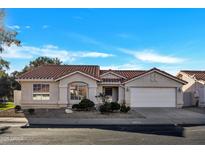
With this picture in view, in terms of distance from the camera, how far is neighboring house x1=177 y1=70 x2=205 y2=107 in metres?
30.9

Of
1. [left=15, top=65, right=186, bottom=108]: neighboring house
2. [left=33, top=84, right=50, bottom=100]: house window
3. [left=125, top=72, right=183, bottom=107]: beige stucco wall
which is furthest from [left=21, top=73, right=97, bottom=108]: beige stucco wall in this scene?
[left=125, top=72, right=183, bottom=107]: beige stucco wall

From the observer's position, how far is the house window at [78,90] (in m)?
26.9

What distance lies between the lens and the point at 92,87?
1055 inches

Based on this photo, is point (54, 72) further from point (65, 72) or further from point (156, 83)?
point (156, 83)

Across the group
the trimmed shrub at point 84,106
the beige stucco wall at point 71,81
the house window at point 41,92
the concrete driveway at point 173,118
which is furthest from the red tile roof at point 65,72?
the concrete driveway at point 173,118

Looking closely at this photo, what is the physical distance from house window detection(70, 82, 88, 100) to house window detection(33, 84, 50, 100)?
2.25m

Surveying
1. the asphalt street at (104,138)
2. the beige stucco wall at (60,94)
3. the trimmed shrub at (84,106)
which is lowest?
the asphalt street at (104,138)

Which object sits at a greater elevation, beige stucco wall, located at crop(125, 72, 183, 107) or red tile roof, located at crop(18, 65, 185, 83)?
red tile roof, located at crop(18, 65, 185, 83)

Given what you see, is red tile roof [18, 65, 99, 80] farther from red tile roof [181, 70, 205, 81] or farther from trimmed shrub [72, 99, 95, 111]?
red tile roof [181, 70, 205, 81]

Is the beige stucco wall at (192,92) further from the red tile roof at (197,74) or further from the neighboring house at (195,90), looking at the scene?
the red tile roof at (197,74)

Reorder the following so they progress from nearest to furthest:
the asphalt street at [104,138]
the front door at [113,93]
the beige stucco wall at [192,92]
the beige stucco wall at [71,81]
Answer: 1. the asphalt street at [104,138]
2. the beige stucco wall at [71,81]
3. the front door at [113,93]
4. the beige stucco wall at [192,92]

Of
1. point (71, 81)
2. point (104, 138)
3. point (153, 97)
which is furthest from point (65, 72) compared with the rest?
point (104, 138)

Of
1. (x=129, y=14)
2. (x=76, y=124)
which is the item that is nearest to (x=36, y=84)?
(x=76, y=124)
